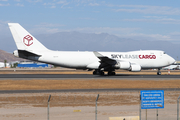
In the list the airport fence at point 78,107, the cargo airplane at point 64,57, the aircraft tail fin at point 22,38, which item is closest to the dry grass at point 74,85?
the airport fence at point 78,107

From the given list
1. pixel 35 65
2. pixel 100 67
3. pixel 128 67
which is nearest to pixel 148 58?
pixel 128 67

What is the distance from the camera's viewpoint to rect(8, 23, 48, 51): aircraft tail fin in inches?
1893

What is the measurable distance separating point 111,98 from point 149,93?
10.0 m

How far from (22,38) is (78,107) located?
109 ft

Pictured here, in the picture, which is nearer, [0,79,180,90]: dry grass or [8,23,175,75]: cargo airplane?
[0,79,180,90]: dry grass

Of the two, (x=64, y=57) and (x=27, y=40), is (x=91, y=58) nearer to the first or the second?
(x=64, y=57)

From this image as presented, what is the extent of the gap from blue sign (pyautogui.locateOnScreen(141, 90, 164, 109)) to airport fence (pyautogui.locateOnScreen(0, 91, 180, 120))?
4.51 ft

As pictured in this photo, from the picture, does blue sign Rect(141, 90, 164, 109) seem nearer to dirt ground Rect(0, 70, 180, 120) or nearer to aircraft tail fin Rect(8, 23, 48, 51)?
dirt ground Rect(0, 70, 180, 120)

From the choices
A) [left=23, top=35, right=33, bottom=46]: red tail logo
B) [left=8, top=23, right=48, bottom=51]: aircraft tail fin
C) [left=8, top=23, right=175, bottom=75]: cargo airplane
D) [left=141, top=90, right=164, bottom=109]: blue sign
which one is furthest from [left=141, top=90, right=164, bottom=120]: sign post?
[left=23, top=35, right=33, bottom=46]: red tail logo

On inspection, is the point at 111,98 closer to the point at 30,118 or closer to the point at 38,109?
the point at 38,109

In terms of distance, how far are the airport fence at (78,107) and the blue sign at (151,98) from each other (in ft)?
4.51

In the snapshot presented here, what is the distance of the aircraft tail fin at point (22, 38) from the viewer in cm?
4809

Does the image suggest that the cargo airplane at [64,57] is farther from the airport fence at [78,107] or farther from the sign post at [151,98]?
the sign post at [151,98]

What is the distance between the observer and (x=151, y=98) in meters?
12.1
